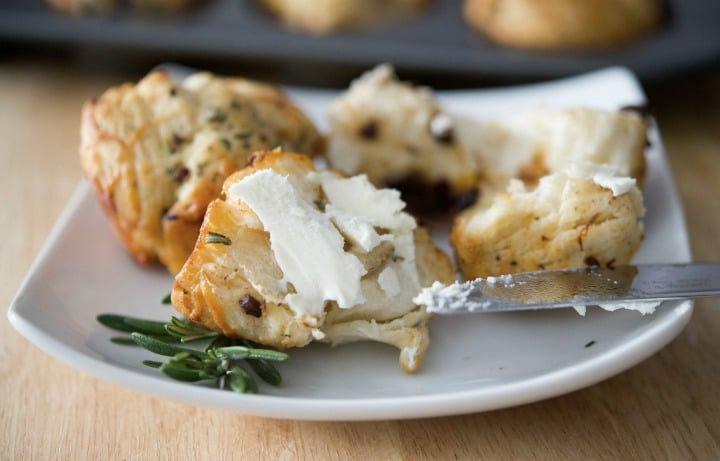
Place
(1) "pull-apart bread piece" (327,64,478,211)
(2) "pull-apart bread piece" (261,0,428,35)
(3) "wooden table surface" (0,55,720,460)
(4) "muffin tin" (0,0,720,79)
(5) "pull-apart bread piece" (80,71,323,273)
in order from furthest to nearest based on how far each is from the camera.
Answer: (2) "pull-apart bread piece" (261,0,428,35) < (4) "muffin tin" (0,0,720,79) < (1) "pull-apart bread piece" (327,64,478,211) < (5) "pull-apart bread piece" (80,71,323,273) < (3) "wooden table surface" (0,55,720,460)

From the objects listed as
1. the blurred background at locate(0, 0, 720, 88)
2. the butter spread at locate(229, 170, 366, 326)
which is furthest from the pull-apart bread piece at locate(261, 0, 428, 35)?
the butter spread at locate(229, 170, 366, 326)

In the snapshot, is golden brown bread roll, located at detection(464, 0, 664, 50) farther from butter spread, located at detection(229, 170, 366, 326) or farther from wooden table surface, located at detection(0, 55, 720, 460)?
butter spread, located at detection(229, 170, 366, 326)

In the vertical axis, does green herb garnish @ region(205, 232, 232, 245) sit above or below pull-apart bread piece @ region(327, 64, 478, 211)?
above

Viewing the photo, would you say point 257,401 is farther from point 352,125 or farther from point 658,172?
point 658,172

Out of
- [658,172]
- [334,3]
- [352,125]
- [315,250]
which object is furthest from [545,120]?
[334,3]

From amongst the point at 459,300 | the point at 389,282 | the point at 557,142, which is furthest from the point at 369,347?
the point at 557,142

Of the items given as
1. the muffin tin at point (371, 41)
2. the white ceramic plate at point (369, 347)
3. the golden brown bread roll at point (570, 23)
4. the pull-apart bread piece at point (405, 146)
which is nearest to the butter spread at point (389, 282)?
the white ceramic plate at point (369, 347)

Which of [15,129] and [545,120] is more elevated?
[545,120]
